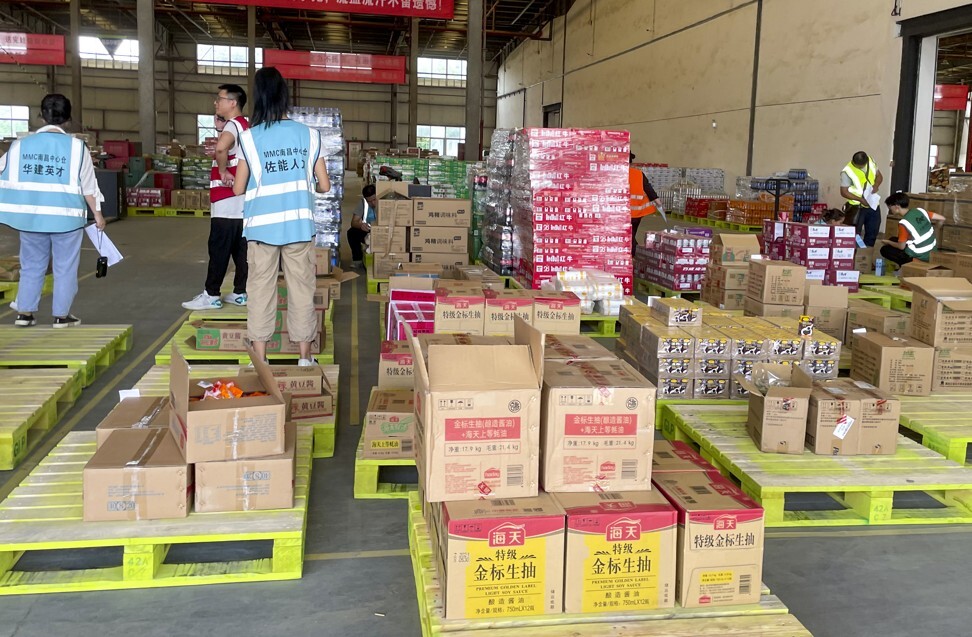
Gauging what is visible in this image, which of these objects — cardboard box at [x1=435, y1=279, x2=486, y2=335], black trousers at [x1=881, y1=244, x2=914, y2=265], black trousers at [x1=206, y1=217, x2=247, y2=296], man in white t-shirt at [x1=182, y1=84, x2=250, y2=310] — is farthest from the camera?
black trousers at [x1=881, y1=244, x2=914, y2=265]

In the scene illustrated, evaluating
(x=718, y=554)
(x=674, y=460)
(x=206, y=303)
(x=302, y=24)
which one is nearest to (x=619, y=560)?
(x=718, y=554)

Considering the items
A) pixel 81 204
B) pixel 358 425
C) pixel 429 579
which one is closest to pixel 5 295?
pixel 81 204

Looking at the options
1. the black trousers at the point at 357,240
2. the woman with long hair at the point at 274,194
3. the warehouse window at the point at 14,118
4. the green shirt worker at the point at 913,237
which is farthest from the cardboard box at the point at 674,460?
the warehouse window at the point at 14,118

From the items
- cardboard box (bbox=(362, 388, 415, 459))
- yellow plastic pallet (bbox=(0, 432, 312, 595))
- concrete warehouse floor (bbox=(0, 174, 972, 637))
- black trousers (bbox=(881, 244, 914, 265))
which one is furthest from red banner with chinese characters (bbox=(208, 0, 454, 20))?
yellow plastic pallet (bbox=(0, 432, 312, 595))

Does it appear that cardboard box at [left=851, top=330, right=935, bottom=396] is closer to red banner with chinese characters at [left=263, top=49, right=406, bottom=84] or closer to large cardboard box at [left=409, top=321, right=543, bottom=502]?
large cardboard box at [left=409, top=321, right=543, bottom=502]

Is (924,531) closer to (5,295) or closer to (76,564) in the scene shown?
(76,564)

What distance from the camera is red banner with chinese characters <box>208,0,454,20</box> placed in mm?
17078

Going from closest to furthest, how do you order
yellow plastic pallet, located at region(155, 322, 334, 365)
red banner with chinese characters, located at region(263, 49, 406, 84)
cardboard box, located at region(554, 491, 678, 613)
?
cardboard box, located at region(554, 491, 678, 613) → yellow plastic pallet, located at region(155, 322, 334, 365) → red banner with chinese characters, located at region(263, 49, 406, 84)

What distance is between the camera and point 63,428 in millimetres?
4469

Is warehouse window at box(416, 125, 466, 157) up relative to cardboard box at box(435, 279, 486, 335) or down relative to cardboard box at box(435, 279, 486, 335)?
up

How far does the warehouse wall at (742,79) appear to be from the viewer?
13508mm

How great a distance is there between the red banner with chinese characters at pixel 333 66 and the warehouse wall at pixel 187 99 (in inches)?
510

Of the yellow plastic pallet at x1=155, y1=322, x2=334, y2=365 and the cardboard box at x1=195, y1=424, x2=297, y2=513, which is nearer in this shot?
the cardboard box at x1=195, y1=424, x2=297, y2=513

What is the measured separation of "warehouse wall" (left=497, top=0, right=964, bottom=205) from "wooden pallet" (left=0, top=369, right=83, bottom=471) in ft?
38.1
